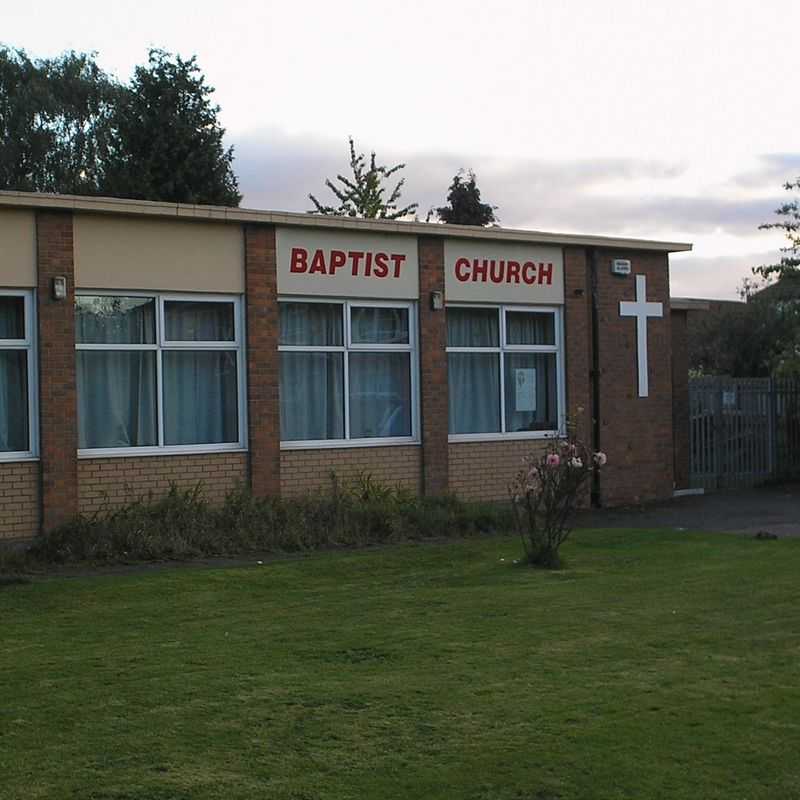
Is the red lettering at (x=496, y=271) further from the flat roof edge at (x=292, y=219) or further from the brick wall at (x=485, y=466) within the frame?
the brick wall at (x=485, y=466)

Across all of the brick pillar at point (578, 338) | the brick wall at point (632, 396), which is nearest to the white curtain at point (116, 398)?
the brick pillar at point (578, 338)

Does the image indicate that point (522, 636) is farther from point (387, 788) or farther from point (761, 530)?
point (761, 530)

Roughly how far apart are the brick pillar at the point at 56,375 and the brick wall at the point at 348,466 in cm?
288

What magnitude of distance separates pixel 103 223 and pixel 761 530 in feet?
29.2

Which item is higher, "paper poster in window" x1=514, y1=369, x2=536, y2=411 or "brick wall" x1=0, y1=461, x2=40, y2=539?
"paper poster in window" x1=514, y1=369, x2=536, y2=411

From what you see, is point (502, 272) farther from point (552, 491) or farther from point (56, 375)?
point (56, 375)

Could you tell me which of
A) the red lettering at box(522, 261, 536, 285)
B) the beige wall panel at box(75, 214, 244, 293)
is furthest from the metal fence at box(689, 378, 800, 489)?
the beige wall panel at box(75, 214, 244, 293)

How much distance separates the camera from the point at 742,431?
22.6 meters

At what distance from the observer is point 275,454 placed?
52.8ft

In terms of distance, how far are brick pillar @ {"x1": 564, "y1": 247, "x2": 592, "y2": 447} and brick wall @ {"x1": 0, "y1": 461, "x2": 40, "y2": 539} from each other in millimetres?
8131

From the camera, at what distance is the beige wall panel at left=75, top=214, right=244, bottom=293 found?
579 inches

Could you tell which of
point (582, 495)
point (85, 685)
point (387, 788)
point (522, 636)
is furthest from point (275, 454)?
point (387, 788)

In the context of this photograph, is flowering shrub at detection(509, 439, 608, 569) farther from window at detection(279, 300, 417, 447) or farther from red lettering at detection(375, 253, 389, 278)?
red lettering at detection(375, 253, 389, 278)

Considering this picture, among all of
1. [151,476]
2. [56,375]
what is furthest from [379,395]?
[56,375]
